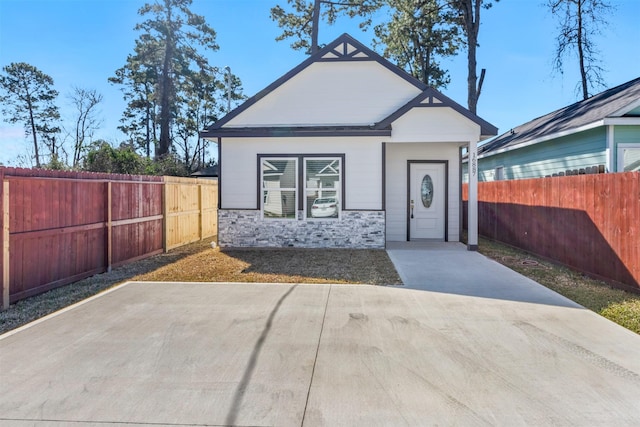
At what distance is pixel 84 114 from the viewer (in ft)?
104

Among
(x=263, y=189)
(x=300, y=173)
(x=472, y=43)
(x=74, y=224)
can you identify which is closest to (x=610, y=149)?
(x=300, y=173)

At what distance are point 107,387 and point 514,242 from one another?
35.7 ft

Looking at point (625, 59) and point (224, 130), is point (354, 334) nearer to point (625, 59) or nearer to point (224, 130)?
point (224, 130)

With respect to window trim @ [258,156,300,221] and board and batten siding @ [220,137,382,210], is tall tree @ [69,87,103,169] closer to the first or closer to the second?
board and batten siding @ [220,137,382,210]

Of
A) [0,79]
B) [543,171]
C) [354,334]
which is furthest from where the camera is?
[0,79]

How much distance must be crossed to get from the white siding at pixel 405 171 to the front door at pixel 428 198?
16 centimetres

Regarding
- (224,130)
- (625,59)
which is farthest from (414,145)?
(625,59)

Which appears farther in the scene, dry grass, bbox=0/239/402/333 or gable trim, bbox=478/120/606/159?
gable trim, bbox=478/120/606/159

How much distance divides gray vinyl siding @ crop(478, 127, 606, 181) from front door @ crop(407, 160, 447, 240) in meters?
3.61

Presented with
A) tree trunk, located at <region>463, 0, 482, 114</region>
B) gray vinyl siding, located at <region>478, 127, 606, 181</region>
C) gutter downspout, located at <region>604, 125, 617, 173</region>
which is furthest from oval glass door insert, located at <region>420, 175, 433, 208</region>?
tree trunk, located at <region>463, 0, 482, 114</region>

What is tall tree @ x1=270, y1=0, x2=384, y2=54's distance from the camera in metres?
22.5

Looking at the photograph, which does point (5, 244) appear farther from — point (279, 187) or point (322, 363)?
point (279, 187)

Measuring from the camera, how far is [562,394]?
10.7 ft

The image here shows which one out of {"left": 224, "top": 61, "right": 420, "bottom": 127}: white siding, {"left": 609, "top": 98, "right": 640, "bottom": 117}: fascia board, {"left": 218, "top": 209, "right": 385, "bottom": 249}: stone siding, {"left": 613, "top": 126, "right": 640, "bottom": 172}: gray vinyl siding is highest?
{"left": 224, "top": 61, "right": 420, "bottom": 127}: white siding
